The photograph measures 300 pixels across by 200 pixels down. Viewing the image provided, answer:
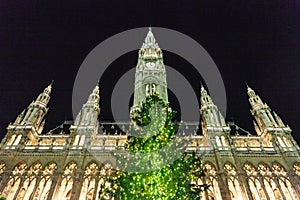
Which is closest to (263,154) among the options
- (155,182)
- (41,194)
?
(155,182)

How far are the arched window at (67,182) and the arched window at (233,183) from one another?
564 inches

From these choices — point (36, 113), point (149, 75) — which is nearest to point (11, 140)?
Answer: point (36, 113)

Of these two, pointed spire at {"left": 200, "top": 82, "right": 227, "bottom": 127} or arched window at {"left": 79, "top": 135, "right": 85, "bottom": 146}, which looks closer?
arched window at {"left": 79, "top": 135, "right": 85, "bottom": 146}

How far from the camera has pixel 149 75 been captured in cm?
4241

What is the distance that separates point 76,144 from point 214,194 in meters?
14.6

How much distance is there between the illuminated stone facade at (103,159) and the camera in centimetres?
2406

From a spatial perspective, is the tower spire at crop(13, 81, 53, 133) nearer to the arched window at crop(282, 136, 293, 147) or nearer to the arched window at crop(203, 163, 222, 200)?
the arched window at crop(203, 163, 222, 200)

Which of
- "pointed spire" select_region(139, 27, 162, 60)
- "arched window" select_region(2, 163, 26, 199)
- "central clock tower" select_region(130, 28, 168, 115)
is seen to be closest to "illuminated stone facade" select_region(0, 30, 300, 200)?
"arched window" select_region(2, 163, 26, 199)

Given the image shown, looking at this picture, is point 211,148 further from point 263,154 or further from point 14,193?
point 14,193

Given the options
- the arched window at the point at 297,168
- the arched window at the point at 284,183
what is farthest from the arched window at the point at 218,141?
the arched window at the point at 297,168

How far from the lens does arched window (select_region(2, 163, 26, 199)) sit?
23.4m

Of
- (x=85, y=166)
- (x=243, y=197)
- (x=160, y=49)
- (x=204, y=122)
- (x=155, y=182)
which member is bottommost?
(x=155, y=182)

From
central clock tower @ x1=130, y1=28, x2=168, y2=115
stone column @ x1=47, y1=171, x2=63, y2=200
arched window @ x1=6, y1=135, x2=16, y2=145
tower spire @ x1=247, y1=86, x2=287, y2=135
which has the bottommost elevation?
stone column @ x1=47, y1=171, x2=63, y2=200

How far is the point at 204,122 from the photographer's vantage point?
1334 inches
